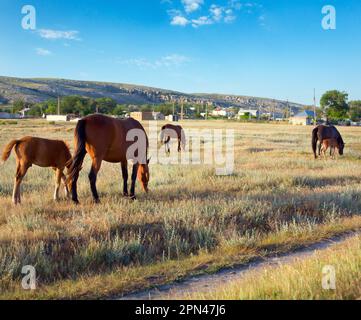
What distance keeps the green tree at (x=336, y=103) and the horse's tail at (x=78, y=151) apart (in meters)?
105

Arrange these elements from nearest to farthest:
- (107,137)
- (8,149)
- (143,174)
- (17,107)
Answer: (8,149) → (107,137) → (143,174) → (17,107)

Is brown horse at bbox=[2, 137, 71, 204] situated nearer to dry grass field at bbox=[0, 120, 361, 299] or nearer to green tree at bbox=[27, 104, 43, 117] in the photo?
A: dry grass field at bbox=[0, 120, 361, 299]

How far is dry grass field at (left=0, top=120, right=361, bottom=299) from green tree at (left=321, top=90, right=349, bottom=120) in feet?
337

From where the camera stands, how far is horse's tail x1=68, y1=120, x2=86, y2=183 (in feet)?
26.8

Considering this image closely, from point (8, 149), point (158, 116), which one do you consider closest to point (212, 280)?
point (8, 149)

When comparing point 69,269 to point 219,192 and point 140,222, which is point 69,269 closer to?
point 140,222

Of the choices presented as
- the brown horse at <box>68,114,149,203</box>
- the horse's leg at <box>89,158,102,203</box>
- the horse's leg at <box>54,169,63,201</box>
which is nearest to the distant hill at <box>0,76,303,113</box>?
the brown horse at <box>68,114,149,203</box>

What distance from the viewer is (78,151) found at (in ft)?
26.8

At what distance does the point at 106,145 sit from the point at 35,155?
1.65m

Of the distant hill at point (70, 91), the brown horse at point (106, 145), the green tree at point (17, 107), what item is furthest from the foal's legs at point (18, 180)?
the distant hill at point (70, 91)

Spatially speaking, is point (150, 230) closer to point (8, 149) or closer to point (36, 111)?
point (8, 149)

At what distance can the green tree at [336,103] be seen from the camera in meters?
103

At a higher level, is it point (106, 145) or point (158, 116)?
point (158, 116)
